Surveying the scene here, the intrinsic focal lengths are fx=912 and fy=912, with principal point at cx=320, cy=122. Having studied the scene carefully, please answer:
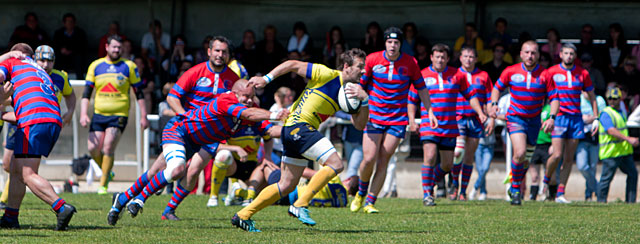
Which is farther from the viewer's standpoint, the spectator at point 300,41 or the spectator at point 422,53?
the spectator at point 300,41

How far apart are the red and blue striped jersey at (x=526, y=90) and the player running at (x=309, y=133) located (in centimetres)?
394

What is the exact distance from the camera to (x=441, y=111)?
1223 cm

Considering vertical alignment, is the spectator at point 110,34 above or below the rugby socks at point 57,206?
above

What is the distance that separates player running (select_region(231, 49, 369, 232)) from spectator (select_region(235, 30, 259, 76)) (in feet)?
28.7

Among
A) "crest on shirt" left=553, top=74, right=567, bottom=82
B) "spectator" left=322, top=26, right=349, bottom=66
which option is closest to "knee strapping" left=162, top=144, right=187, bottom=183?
"crest on shirt" left=553, top=74, right=567, bottom=82

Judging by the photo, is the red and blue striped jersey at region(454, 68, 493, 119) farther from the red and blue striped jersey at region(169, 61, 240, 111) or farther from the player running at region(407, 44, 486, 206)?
the red and blue striped jersey at region(169, 61, 240, 111)

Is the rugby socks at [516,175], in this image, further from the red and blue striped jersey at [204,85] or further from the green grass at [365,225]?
the red and blue striped jersey at [204,85]

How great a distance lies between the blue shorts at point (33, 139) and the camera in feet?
25.1

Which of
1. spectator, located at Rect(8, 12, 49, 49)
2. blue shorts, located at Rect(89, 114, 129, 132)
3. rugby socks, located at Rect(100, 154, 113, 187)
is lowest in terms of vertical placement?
rugby socks, located at Rect(100, 154, 113, 187)

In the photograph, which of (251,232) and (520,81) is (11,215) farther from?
(520,81)

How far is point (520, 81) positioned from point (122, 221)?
18.7 ft

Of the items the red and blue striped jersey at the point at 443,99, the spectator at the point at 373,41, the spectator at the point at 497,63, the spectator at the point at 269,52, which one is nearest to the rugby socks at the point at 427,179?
the red and blue striped jersey at the point at 443,99

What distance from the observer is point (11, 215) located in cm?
797

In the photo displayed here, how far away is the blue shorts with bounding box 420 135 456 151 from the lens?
39.4ft
